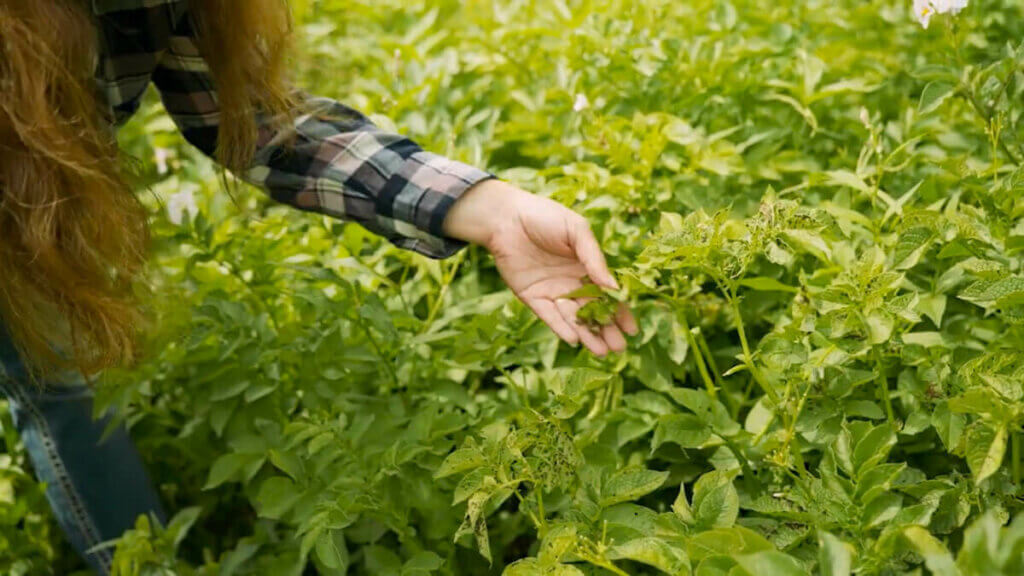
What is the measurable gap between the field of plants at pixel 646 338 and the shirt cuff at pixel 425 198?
11cm

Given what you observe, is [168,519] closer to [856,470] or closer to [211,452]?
[211,452]

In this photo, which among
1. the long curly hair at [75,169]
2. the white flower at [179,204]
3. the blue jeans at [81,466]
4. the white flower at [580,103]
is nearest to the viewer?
the long curly hair at [75,169]

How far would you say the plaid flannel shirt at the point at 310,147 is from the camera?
1.42 metres

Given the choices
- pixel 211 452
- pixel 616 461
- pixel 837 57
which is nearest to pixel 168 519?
pixel 211 452

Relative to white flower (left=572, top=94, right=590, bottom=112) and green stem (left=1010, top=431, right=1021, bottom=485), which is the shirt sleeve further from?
green stem (left=1010, top=431, right=1021, bottom=485)

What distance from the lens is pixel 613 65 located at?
1.91 meters

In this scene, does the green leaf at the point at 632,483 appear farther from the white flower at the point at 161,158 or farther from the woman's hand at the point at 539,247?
the white flower at the point at 161,158

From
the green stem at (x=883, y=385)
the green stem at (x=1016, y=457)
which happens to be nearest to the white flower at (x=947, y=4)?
the green stem at (x=883, y=385)

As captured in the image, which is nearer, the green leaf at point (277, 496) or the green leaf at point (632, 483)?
the green leaf at point (632, 483)

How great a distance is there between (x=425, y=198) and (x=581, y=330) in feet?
0.96

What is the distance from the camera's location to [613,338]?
138 centimetres

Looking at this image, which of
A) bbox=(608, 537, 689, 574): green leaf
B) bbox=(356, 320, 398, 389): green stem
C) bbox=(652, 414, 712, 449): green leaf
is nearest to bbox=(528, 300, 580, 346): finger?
bbox=(652, 414, 712, 449): green leaf

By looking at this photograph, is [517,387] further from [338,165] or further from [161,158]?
[161,158]

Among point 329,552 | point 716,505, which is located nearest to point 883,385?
point 716,505
